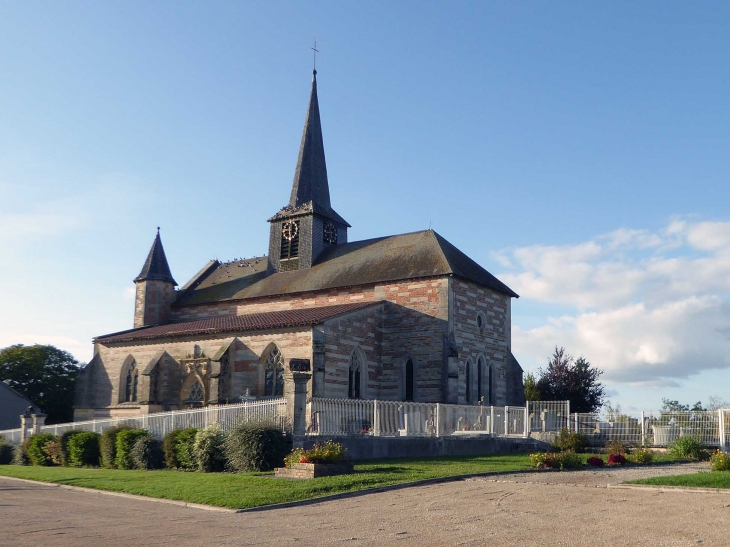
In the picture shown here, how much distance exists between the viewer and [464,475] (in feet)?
57.9

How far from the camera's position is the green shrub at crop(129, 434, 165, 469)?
77.8 ft

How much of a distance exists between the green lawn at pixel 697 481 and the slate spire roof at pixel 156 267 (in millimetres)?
36155

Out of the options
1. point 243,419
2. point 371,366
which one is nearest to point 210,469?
point 243,419

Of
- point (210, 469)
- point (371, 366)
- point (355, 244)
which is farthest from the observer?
point (355, 244)

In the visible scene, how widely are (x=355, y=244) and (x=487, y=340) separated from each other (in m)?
9.96

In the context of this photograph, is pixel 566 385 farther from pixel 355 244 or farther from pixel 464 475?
pixel 464 475

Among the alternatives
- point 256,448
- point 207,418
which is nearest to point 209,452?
point 256,448

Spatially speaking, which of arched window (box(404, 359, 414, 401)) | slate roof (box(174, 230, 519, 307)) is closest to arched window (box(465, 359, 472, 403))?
arched window (box(404, 359, 414, 401))

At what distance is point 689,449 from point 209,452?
15223mm

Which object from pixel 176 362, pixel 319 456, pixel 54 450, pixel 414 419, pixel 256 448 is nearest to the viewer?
pixel 319 456

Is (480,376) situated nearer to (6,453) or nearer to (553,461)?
(553,461)

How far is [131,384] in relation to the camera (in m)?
40.1

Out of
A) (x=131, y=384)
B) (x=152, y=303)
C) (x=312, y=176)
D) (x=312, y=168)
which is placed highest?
(x=312, y=168)

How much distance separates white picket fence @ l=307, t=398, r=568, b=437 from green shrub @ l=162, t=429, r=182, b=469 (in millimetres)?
4321
